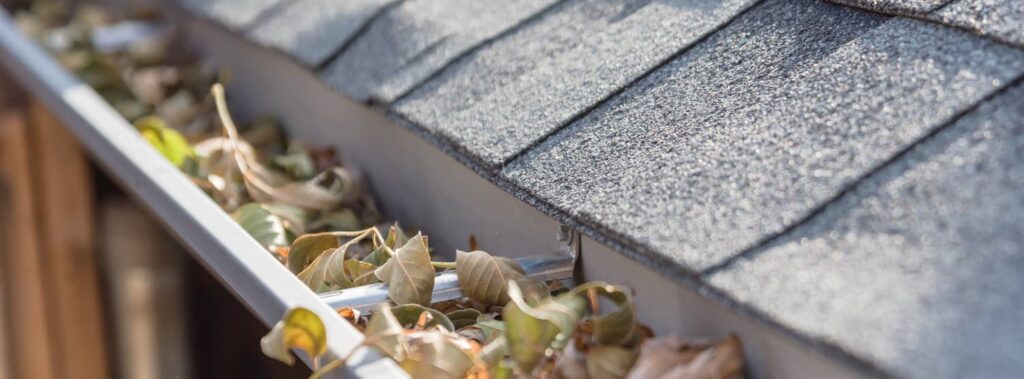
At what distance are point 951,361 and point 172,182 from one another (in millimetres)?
1132

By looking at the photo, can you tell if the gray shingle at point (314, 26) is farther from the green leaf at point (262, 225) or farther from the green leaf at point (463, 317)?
the green leaf at point (463, 317)

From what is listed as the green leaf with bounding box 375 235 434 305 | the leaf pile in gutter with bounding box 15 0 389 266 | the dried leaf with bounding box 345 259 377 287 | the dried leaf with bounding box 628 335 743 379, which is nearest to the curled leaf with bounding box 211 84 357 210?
the leaf pile in gutter with bounding box 15 0 389 266

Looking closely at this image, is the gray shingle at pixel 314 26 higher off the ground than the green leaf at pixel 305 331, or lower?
lower

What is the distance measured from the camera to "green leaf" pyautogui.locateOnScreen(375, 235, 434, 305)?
130 cm

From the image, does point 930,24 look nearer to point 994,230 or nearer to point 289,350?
point 994,230

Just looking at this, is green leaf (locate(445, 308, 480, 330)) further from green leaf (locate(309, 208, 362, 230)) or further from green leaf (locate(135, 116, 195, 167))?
green leaf (locate(135, 116, 195, 167))

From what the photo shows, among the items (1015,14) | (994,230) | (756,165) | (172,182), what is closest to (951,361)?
(994,230)

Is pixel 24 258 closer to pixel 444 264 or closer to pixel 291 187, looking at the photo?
pixel 291 187

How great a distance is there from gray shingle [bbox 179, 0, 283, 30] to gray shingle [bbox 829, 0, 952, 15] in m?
1.46

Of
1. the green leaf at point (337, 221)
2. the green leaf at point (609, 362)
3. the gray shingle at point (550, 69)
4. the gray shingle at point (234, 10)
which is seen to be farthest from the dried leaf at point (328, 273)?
the gray shingle at point (234, 10)

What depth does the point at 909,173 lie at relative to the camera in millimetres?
975

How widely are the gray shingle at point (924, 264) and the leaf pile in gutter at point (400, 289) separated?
12 centimetres

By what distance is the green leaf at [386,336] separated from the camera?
107 cm

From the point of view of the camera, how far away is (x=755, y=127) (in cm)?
114
